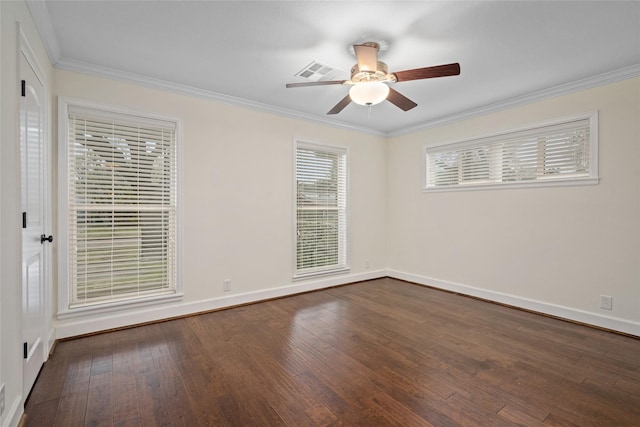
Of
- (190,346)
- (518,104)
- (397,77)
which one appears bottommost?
(190,346)

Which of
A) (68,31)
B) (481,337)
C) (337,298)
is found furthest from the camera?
(337,298)

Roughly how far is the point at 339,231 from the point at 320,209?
55 centimetres

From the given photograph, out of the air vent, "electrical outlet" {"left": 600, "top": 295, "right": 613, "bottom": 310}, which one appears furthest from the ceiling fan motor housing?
"electrical outlet" {"left": 600, "top": 295, "right": 613, "bottom": 310}

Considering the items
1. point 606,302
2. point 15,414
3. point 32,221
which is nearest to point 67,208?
point 32,221

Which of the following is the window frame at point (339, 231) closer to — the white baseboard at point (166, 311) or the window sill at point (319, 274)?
the window sill at point (319, 274)

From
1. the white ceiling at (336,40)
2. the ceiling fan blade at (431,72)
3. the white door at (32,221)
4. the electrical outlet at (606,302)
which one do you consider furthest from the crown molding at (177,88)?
the electrical outlet at (606,302)

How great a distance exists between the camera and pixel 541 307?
356 cm

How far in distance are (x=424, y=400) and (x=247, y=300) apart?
8.36 feet

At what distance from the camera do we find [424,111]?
4.29 metres

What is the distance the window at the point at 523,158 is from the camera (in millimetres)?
3287

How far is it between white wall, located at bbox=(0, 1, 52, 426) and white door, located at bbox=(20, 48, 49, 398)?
0.49ft

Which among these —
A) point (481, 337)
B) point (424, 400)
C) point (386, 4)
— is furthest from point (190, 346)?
point (386, 4)

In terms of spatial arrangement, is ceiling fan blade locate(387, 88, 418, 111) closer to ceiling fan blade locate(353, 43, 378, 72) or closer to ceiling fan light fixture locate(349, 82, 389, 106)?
ceiling fan light fixture locate(349, 82, 389, 106)

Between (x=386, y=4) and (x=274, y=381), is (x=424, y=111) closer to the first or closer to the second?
(x=386, y=4)
